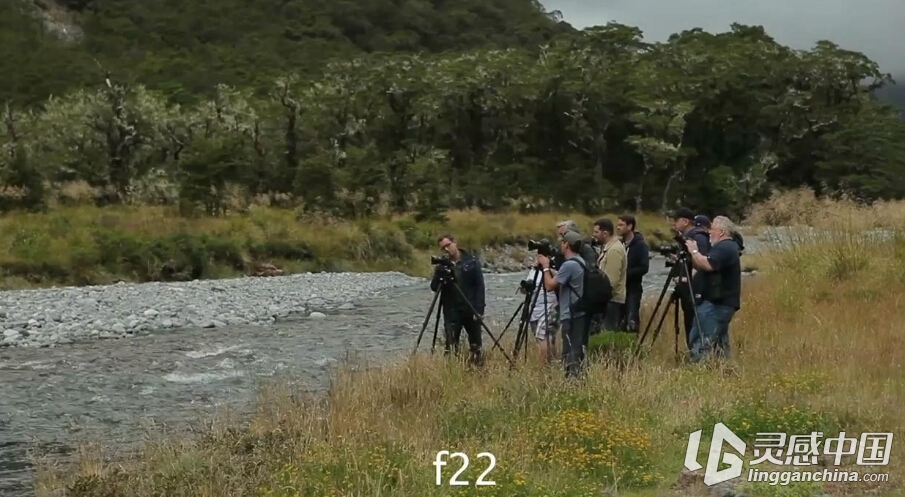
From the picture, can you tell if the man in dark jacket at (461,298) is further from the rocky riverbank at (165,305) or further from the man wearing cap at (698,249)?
the rocky riverbank at (165,305)

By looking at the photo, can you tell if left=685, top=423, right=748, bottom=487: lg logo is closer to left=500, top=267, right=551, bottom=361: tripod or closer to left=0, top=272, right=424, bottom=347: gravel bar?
left=500, top=267, right=551, bottom=361: tripod

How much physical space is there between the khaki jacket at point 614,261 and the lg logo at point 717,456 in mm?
3264

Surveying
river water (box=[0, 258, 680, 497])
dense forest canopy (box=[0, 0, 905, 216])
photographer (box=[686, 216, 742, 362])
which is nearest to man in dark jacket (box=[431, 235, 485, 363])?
river water (box=[0, 258, 680, 497])

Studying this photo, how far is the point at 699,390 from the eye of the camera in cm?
838

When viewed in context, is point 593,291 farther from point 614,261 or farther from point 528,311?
point 528,311

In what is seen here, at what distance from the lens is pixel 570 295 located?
916 centimetres

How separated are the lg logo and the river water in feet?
16.5

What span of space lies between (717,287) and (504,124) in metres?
44.4

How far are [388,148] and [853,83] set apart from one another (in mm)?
26014

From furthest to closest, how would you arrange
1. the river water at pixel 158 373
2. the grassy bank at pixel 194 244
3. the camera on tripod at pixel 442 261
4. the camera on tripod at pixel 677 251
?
the grassy bank at pixel 194 244
the camera on tripod at pixel 442 261
the camera on tripod at pixel 677 251
the river water at pixel 158 373

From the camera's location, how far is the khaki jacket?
10.4m

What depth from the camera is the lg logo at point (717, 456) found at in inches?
263

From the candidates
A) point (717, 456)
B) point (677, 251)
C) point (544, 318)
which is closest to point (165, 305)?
point (544, 318)

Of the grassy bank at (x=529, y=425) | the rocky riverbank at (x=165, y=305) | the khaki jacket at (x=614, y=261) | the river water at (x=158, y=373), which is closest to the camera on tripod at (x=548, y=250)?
the khaki jacket at (x=614, y=261)
